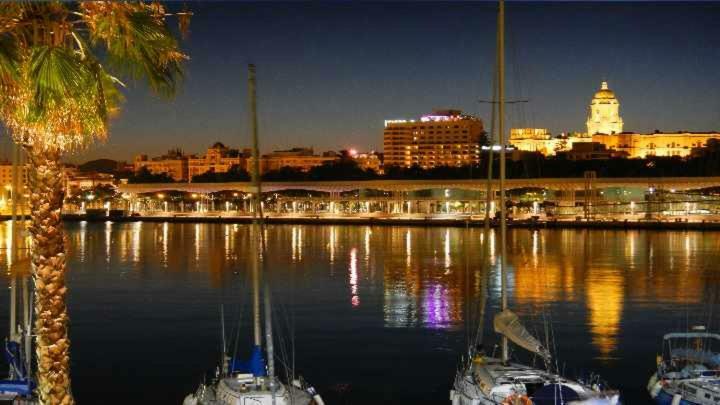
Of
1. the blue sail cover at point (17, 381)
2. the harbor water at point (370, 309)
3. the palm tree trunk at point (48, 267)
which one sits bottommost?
the harbor water at point (370, 309)

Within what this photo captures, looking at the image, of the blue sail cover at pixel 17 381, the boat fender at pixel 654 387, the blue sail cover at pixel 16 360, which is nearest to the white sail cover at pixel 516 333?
the boat fender at pixel 654 387

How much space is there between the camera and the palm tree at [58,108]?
9648 millimetres

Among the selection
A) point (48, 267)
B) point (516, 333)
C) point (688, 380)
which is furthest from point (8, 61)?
point (688, 380)

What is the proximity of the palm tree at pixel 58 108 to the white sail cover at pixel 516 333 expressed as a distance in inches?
438

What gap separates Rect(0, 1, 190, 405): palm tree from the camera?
9.65 metres

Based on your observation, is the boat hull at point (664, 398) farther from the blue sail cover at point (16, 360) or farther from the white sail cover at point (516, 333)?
the blue sail cover at point (16, 360)

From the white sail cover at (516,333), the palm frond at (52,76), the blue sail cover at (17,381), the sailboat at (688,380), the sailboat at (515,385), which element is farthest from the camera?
the sailboat at (688,380)

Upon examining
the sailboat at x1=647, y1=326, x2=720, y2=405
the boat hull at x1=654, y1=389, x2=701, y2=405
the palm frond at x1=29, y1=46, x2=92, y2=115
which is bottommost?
the boat hull at x1=654, y1=389, x2=701, y2=405

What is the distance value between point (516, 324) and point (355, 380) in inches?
256

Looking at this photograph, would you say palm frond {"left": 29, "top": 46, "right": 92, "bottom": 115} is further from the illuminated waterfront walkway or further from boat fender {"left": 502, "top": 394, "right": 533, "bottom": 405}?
the illuminated waterfront walkway

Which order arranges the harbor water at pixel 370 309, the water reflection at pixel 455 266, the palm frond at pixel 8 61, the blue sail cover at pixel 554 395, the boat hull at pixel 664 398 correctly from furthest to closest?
1. the water reflection at pixel 455 266
2. the harbor water at pixel 370 309
3. the boat hull at pixel 664 398
4. the blue sail cover at pixel 554 395
5. the palm frond at pixel 8 61

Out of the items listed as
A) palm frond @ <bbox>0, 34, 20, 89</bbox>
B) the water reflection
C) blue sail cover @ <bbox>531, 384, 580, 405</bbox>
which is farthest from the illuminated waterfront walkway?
palm frond @ <bbox>0, 34, 20, 89</bbox>

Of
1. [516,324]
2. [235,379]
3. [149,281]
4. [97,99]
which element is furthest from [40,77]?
[149,281]

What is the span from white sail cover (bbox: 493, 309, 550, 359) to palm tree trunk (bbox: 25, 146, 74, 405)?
1106cm
